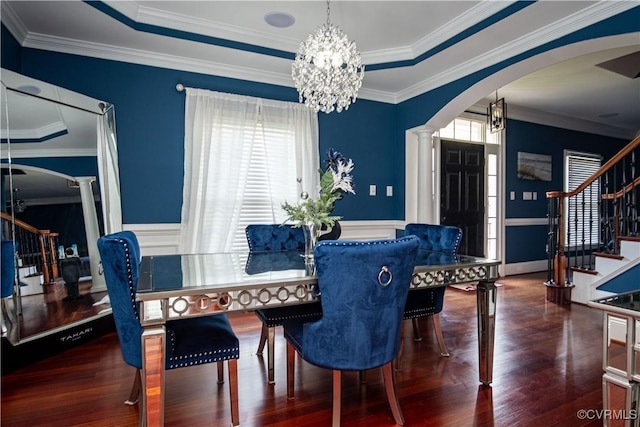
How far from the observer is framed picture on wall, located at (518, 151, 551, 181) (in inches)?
221

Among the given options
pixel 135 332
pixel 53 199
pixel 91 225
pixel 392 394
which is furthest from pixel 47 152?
pixel 392 394

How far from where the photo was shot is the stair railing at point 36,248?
242 centimetres

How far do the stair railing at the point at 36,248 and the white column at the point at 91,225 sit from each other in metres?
0.26

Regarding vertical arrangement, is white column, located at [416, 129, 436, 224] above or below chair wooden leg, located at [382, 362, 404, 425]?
above

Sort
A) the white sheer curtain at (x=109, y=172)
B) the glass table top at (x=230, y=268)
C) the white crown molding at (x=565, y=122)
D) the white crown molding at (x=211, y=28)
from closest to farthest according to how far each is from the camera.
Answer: the glass table top at (x=230, y=268) → the white crown molding at (x=211, y=28) → the white sheer curtain at (x=109, y=172) → the white crown molding at (x=565, y=122)

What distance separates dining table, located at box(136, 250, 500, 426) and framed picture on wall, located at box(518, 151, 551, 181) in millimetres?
4197

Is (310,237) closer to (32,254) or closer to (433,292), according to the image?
(433,292)

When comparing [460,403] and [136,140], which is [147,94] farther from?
[460,403]

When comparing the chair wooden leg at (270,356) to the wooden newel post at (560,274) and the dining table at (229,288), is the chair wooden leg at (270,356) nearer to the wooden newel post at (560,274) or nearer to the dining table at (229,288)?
the dining table at (229,288)

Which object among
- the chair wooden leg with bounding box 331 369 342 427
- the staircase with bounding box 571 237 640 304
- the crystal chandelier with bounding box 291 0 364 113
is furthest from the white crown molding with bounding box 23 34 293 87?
the staircase with bounding box 571 237 640 304

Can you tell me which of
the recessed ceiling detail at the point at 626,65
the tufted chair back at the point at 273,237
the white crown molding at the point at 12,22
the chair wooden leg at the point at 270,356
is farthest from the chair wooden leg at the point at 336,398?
the recessed ceiling detail at the point at 626,65

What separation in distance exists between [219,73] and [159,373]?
300 cm

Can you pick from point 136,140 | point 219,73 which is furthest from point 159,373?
point 219,73

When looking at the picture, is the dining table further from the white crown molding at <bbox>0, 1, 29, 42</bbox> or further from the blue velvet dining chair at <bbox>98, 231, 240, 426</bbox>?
the white crown molding at <bbox>0, 1, 29, 42</bbox>
